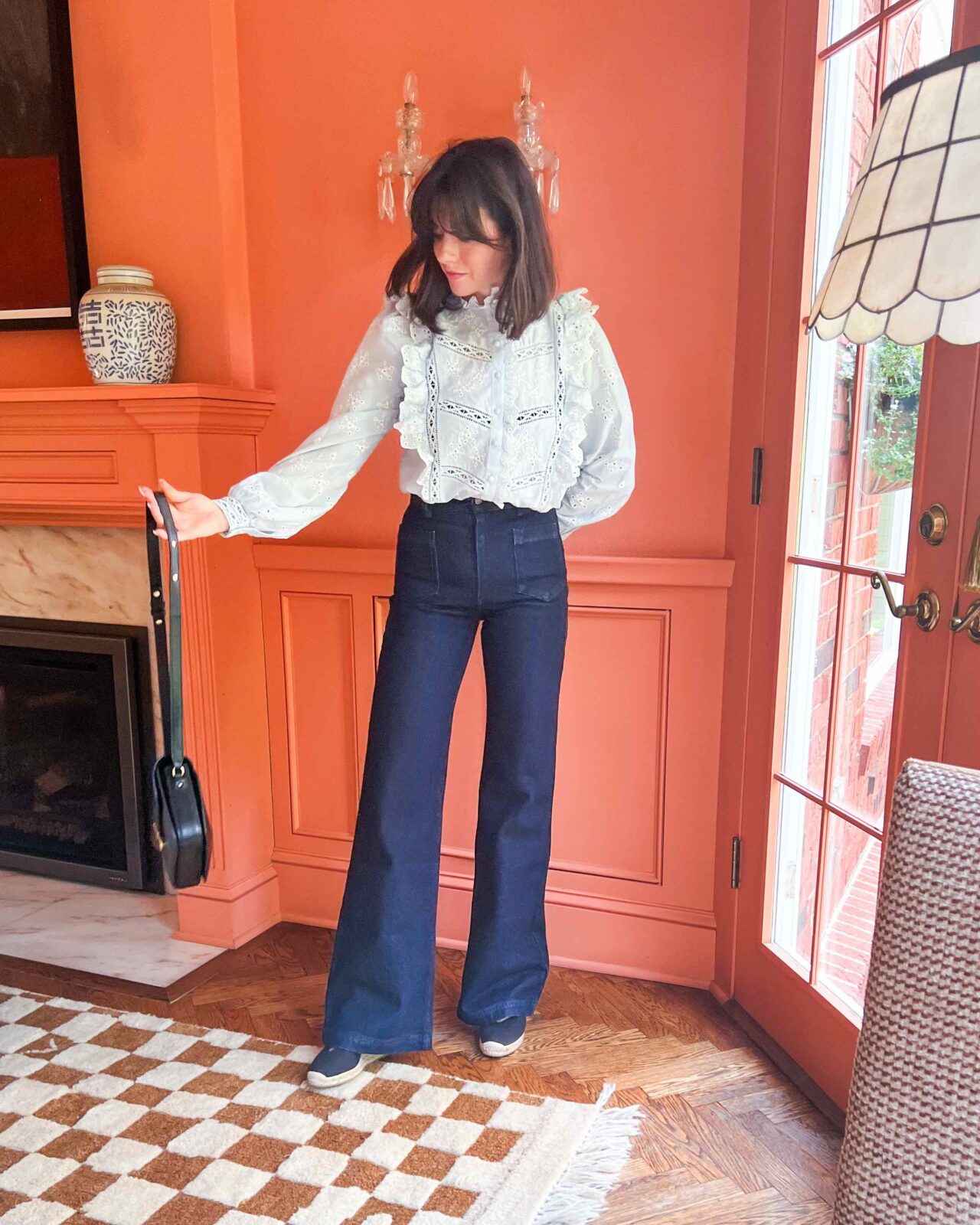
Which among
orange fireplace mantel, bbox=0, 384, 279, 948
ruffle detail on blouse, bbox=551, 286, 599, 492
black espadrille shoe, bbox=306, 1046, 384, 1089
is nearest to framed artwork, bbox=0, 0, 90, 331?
orange fireplace mantel, bbox=0, 384, 279, 948

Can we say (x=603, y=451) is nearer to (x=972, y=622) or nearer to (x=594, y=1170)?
(x=972, y=622)

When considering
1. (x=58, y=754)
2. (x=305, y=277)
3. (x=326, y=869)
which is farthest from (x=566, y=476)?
(x=58, y=754)

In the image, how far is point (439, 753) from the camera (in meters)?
1.71

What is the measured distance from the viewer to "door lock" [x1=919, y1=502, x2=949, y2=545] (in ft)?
4.23

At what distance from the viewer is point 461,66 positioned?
192 cm

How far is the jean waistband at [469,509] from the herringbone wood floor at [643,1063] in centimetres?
102

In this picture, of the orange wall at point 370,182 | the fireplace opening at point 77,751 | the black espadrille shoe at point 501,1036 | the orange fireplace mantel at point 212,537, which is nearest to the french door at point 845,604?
the orange wall at point 370,182

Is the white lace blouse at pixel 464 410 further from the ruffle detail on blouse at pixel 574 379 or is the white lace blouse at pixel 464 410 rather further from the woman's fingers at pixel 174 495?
the woman's fingers at pixel 174 495

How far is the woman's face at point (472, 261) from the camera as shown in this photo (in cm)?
146

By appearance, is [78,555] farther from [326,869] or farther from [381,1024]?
[381,1024]

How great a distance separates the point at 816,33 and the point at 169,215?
1.37 m

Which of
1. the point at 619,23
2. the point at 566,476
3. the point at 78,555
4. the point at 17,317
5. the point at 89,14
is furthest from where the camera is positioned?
the point at 78,555

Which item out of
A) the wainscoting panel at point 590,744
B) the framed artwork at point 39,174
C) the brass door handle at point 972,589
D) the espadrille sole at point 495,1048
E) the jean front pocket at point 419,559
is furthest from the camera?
the framed artwork at point 39,174

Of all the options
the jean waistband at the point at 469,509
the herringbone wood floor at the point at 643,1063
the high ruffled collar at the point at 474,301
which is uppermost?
the high ruffled collar at the point at 474,301
